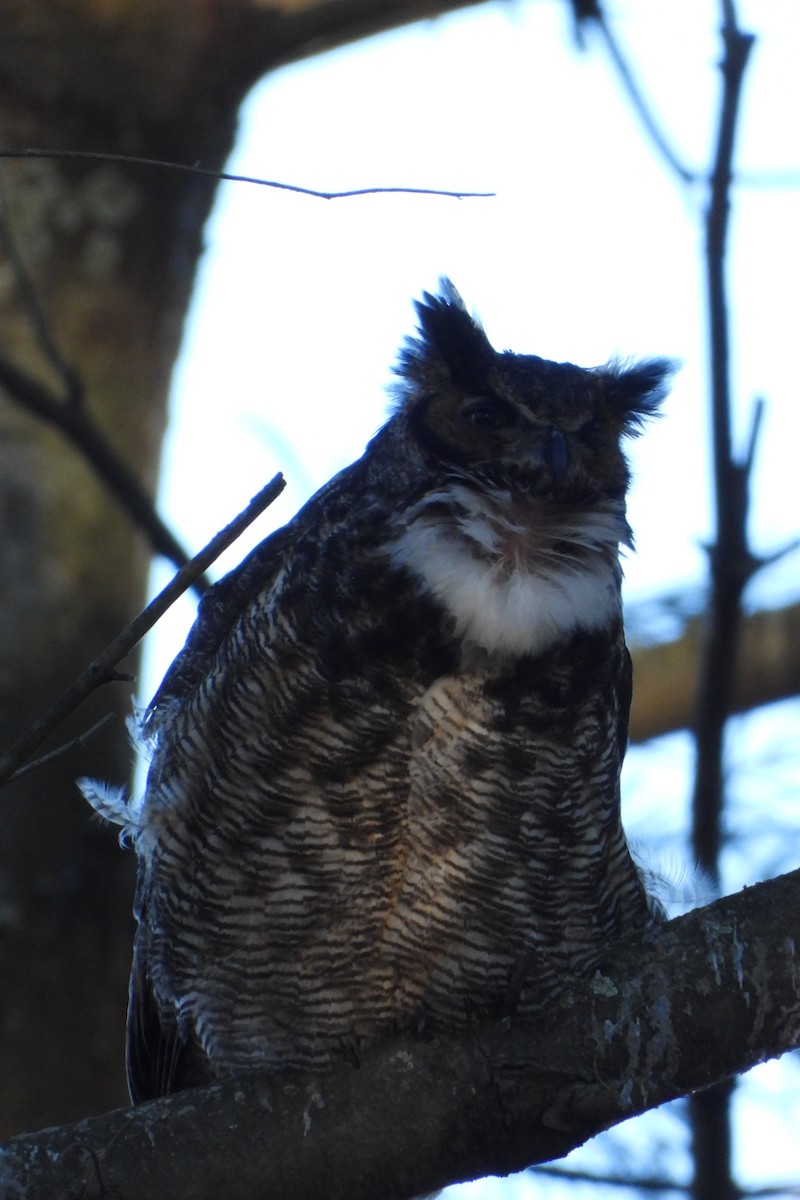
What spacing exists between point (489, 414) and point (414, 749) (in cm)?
56

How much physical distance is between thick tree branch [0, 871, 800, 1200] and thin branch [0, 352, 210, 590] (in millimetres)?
1033

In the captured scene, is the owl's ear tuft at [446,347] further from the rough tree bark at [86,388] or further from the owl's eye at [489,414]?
the rough tree bark at [86,388]

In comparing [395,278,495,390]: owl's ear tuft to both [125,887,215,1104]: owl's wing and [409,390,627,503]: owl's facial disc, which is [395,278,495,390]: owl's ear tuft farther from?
[125,887,215,1104]: owl's wing

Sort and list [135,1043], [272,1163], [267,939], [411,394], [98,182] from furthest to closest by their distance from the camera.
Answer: [98,182]
[135,1043]
[411,394]
[267,939]
[272,1163]

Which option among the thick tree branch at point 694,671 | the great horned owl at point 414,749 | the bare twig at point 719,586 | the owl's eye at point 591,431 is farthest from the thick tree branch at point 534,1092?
the thick tree branch at point 694,671

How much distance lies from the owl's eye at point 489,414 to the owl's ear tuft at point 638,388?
1.08 ft

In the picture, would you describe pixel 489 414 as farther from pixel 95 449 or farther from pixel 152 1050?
pixel 152 1050

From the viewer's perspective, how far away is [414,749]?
2158 millimetres

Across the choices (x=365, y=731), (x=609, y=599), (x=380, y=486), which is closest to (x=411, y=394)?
(x=380, y=486)

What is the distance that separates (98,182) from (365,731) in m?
1.83

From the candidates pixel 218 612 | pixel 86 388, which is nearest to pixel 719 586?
pixel 218 612

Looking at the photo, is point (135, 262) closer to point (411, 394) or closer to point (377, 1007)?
point (411, 394)

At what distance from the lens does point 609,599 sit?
91.8 inches

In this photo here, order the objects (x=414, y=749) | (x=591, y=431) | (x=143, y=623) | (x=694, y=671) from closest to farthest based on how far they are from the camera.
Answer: (x=143, y=623)
(x=414, y=749)
(x=591, y=431)
(x=694, y=671)
